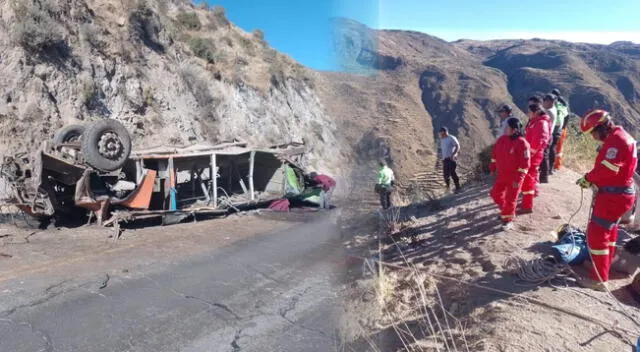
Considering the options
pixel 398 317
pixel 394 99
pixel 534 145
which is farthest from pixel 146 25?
pixel 394 99

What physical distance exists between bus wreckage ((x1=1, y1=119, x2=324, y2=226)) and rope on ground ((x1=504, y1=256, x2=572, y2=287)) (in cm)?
802

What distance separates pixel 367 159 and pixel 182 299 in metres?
4.74

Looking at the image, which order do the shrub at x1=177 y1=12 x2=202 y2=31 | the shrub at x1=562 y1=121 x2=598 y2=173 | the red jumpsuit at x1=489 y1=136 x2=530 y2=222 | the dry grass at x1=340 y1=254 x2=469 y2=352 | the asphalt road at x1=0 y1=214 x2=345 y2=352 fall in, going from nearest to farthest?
the dry grass at x1=340 y1=254 x2=469 y2=352 < the asphalt road at x1=0 y1=214 x2=345 y2=352 < the red jumpsuit at x1=489 y1=136 x2=530 y2=222 < the shrub at x1=562 y1=121 x2=598 y2=173 < the shrub at x1=177 y1=12 x2=202 y2=31

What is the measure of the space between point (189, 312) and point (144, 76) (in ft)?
57.8

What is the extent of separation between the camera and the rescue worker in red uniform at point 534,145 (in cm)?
718

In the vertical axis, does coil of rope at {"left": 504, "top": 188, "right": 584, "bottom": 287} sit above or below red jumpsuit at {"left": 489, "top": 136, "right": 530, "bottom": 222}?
below

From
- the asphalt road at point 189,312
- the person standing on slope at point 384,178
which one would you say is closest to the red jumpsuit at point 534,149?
the asphalt road at point 189,312

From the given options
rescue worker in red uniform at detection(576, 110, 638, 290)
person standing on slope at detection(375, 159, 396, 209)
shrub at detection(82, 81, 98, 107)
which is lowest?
rescue worker in red uniform at detection(576, 110, 638, 290)

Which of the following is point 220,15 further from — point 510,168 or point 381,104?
point 381,104

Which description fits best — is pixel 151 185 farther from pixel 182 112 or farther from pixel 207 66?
pixel 207 66

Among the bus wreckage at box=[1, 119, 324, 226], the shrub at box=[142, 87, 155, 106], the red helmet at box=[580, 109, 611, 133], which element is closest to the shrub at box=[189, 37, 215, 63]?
the shrub at box=[142, 87, 155, 106]

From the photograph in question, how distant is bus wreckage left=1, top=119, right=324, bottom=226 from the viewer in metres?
10.2

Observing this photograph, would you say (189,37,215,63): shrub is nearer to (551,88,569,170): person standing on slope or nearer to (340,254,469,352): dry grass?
(551,88,569,170): person standing on slope

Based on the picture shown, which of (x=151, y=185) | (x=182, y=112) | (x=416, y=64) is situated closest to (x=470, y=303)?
(x=416, y=64)
